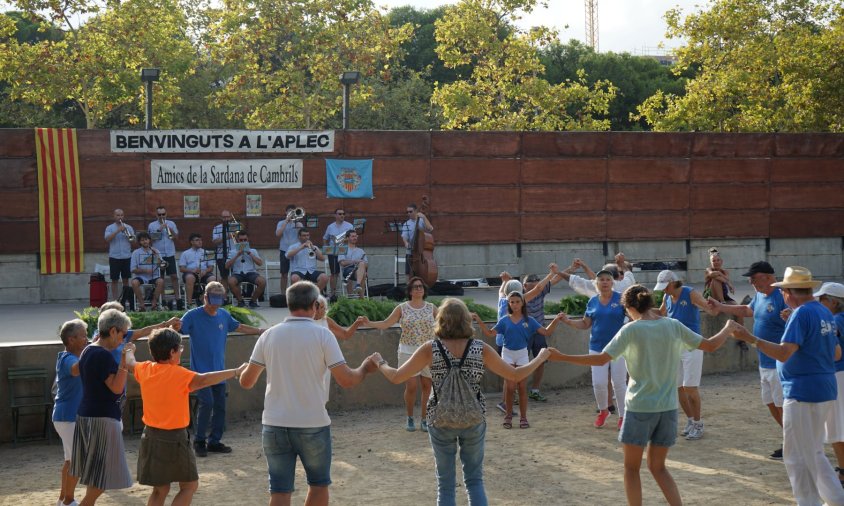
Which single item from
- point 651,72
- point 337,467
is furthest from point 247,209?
point 651,72

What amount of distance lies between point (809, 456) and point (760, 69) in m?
25.6

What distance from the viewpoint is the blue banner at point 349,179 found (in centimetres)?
2153

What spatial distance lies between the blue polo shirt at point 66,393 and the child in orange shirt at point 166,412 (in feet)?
5.97

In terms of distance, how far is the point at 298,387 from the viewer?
708 centimetres

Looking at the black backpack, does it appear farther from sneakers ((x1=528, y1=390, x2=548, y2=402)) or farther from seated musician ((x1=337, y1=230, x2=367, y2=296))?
seated musician ((x1=337, y1=230, x2=367, y2=296))

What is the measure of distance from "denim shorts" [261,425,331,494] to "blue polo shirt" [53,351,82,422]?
2701 mm

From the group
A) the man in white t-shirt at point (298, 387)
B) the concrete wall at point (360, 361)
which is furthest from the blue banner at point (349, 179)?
the man in white t-shirt at point (298, 387)

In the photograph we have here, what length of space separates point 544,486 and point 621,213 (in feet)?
46.4

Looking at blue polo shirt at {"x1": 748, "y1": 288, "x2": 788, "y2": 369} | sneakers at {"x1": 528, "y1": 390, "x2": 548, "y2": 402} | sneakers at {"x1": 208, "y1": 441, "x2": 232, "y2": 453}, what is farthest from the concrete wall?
blue polo shirt at {"x1": 748, "y1": 288, "x2": 788, "y2": 369}

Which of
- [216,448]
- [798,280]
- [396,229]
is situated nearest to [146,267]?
[396,229]

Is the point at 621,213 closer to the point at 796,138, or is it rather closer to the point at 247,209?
the point at 796,138

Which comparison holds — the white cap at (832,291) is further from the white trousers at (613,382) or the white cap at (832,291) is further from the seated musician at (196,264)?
the seated musician at (196,264)

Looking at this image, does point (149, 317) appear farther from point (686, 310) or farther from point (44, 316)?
point (686, 310)

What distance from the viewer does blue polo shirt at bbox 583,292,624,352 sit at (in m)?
12.0
